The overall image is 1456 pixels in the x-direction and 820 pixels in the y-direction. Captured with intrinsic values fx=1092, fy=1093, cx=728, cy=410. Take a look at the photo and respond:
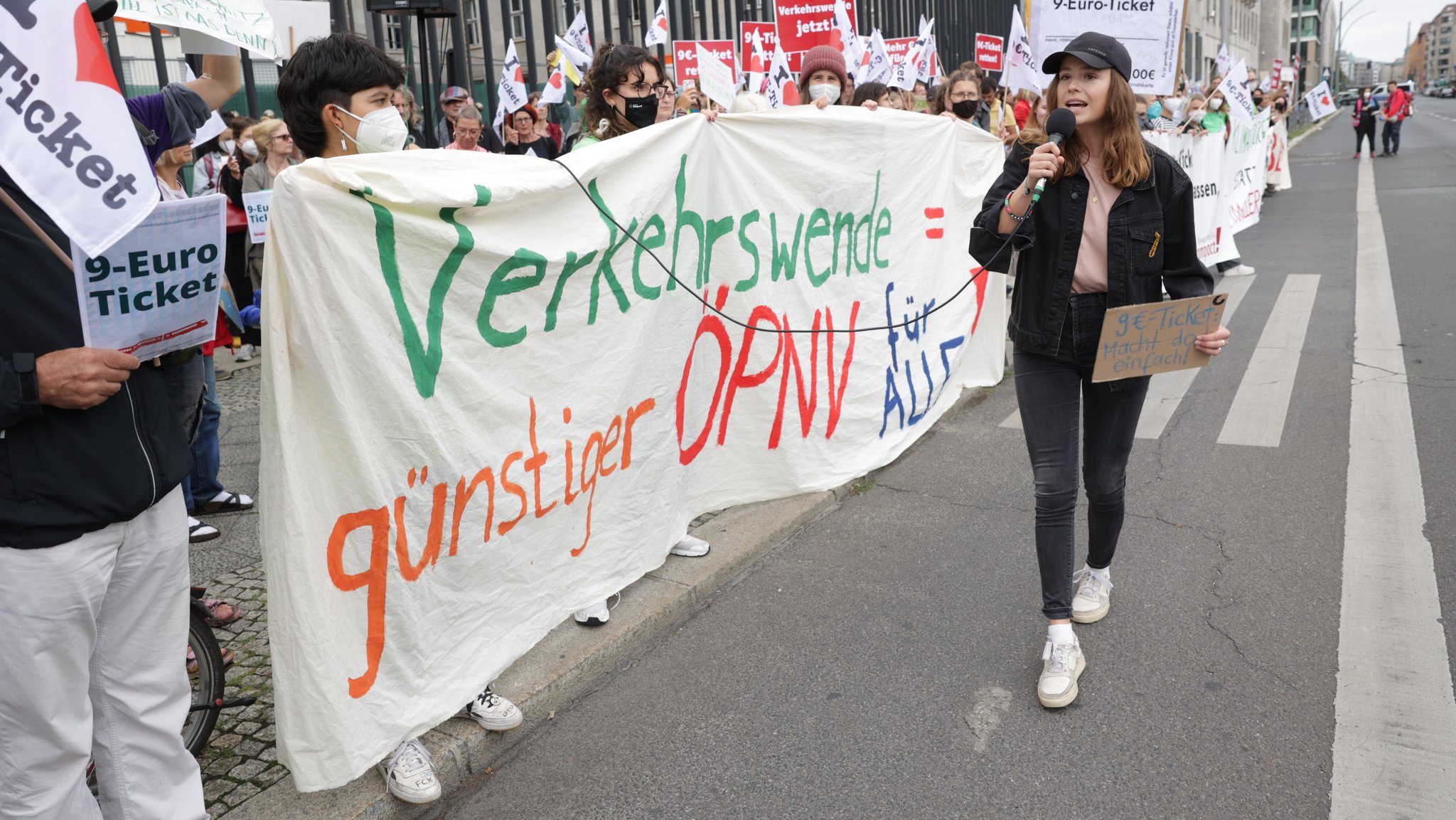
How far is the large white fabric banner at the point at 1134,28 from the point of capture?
251 inches

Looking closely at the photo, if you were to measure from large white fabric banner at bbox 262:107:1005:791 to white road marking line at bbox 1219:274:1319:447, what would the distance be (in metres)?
2.01

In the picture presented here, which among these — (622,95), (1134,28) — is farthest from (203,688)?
(1134,28)

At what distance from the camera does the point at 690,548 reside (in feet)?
13.6

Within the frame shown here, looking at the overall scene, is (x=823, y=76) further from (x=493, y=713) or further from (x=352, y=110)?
(x=493, y=713)

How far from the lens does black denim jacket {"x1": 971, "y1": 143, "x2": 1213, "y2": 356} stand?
122 inches

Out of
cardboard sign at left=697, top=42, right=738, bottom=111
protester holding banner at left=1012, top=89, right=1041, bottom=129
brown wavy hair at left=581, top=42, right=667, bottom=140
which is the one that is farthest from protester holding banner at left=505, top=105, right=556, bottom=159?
brown wavy hair at left=581, top=42, right=667, bottom=140

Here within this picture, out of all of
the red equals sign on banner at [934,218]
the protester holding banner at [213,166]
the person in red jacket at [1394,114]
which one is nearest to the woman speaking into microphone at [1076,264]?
the red equals sign on banner at [934,218]

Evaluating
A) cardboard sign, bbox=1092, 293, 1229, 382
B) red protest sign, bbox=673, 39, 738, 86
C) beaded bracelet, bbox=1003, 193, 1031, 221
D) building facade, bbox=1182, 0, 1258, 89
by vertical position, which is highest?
building facade, bbox=1182, 0, 1258, 89

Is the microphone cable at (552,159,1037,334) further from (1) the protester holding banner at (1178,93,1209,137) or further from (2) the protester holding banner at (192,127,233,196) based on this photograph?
(1) the protester holding banner at (1178,93,1209,137)

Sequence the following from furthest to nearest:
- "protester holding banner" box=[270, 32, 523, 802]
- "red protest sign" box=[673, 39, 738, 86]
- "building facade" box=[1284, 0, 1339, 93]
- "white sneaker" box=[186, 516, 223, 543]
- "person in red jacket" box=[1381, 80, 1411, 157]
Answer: "building facade" box=[1284, 0, 1339, 93], "person in red jacket" box=[1381, 80, 1411, 157], "red protest sign" box=[673, 39, 738, 86], "white sneaker" box=[186, 516, 223, 543], "protester holding banner" box=[270, 32, 523, 802]

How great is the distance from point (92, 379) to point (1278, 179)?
19731 millimetres

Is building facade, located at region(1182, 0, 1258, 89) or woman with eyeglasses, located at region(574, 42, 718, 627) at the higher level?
building facade, located at region(1182, 0, 1258, 89)

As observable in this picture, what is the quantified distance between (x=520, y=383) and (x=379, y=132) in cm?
77

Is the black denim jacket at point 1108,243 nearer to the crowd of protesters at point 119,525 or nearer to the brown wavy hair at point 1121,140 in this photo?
the brown wavy hair at point 1121,140
